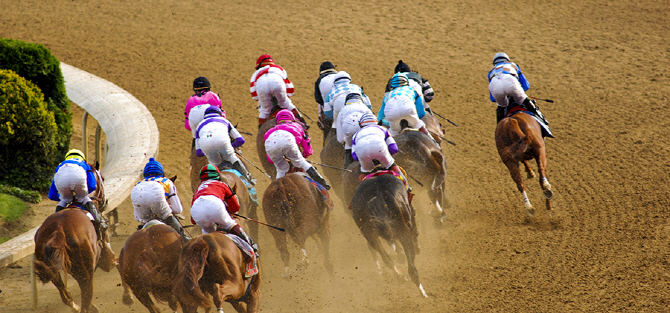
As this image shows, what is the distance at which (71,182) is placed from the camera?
20.1 feet

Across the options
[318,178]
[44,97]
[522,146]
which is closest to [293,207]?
[318,178]

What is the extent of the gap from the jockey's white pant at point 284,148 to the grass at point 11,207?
3791 millimetres

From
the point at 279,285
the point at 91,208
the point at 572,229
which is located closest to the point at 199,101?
the point at 91,208

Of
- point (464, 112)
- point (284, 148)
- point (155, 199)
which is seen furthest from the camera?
point (464, 112)

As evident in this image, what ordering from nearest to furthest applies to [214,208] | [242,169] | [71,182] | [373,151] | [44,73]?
[214,208], [71,182], [373,151], [242,169], [44,73]

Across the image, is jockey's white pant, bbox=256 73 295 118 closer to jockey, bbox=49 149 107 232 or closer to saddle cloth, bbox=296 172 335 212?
saddle cloth, bbox=296 172 335 212

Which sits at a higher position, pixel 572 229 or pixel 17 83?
Result: pixel 17 83

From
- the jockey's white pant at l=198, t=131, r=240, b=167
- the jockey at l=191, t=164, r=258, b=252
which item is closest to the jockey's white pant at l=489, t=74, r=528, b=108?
the jockey's white pant at l=198, t=131, r=240, b=167

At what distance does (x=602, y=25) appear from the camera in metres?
14.2

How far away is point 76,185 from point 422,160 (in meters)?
4.24

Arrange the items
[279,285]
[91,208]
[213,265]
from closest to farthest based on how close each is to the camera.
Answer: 1. [213,265]
2. [91,208]
3. [279,285]

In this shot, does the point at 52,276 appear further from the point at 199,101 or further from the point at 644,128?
the point at 644,128

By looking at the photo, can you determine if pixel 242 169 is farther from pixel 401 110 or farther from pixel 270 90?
pixel 401 110

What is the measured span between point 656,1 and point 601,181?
918 cm
